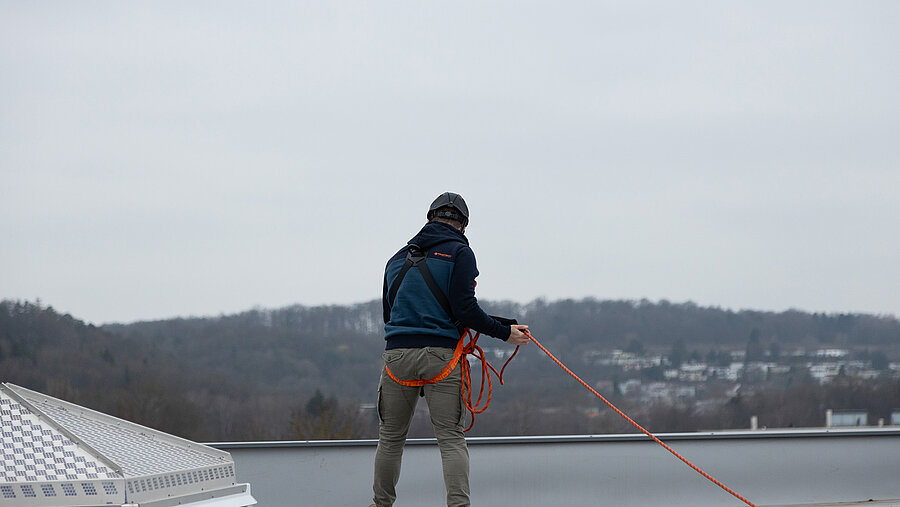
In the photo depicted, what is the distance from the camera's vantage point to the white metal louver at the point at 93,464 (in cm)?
269

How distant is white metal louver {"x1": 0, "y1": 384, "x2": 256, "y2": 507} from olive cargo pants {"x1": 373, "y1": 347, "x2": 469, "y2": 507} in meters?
0.62

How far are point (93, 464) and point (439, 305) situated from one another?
1389 millimetres

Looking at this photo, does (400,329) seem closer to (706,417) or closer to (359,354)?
(359,354)

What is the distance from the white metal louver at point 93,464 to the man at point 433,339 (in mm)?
653

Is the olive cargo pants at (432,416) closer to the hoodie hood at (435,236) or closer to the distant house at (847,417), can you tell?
the hoodie hood at (435,236)

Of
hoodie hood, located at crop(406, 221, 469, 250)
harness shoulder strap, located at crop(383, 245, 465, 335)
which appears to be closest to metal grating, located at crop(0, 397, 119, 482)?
harness shoulder strap, located at crop(383, 245, 465, 335)

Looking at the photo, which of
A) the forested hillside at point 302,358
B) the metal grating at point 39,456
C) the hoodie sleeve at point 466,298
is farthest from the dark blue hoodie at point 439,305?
the forested hillside at point 302,358

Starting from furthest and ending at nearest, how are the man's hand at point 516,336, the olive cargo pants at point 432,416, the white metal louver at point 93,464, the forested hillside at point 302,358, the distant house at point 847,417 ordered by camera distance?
the distant house at point 847,417 → the forested hillside at point 302,358 → the man's hand at point 516,336 → the olive cargo pants at point 432,416 → the white metal louver at point 93,464

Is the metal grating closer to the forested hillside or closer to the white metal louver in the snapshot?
the white metal louver

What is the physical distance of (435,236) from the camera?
356 cm

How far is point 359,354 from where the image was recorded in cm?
544

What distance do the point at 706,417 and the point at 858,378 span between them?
117 cm

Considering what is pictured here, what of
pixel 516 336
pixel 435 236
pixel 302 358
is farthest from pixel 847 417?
pixel 435 236

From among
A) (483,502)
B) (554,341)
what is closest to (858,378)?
(554,341)
